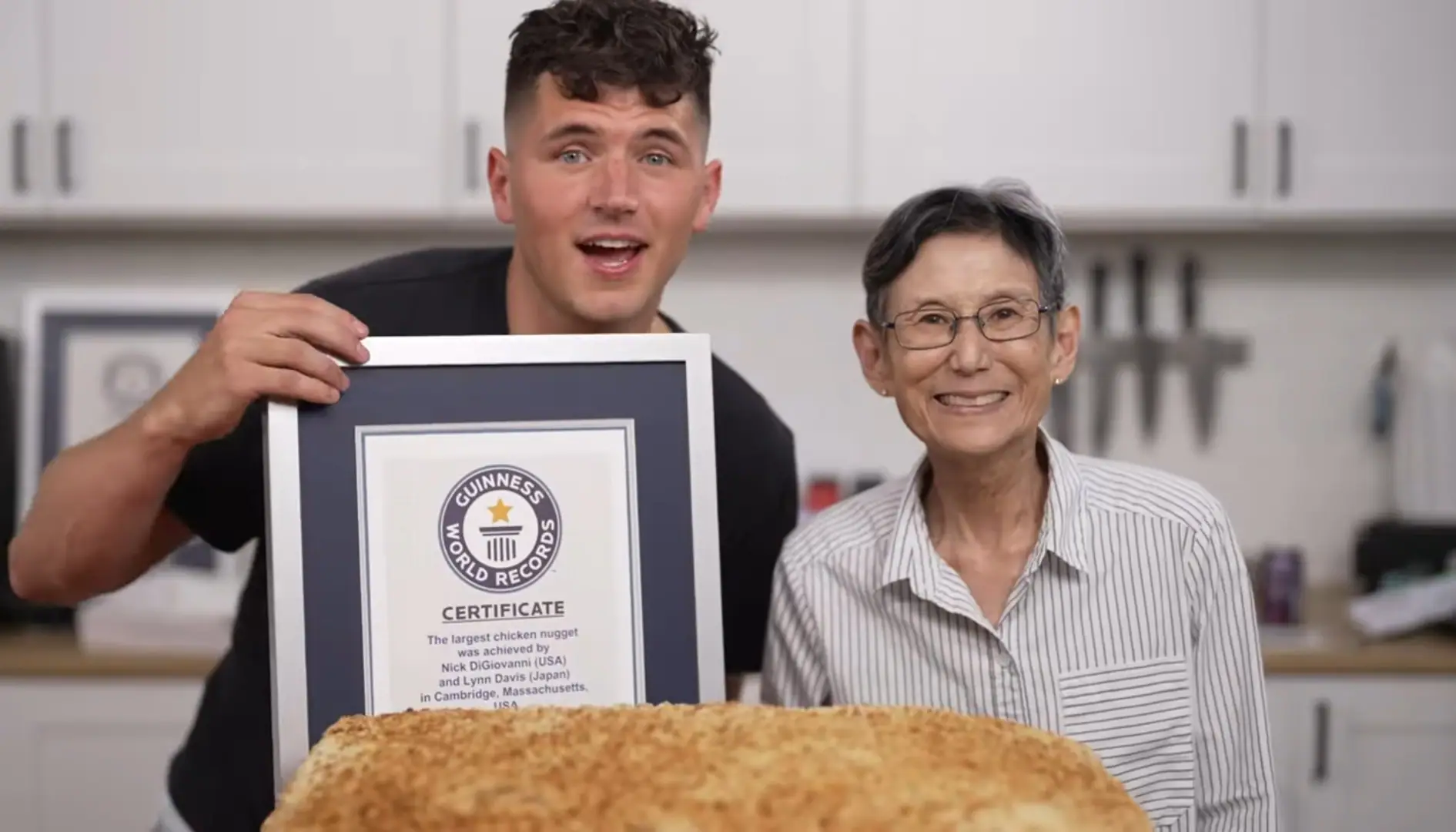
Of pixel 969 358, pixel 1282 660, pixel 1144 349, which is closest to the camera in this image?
pixel 969 358

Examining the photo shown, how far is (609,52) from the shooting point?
1.24m

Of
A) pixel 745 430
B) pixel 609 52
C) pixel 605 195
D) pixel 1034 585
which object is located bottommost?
pixel 1034 585

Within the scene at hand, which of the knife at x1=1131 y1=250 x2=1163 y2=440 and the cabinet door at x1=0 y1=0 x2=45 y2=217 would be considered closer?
the cabinet door at x1=0 y1=0 x2=45 y2=217

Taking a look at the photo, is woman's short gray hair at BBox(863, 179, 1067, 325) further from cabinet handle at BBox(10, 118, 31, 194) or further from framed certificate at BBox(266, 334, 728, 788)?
cabinet handle at BBox(10, 118, 31, 194)

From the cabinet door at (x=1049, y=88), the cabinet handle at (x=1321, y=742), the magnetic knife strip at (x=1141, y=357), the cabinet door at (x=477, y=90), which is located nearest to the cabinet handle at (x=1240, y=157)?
the cabinet door at (x=1049, y=88)

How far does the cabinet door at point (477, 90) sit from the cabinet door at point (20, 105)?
0.75 meters

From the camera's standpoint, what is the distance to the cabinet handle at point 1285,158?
8.30 ft

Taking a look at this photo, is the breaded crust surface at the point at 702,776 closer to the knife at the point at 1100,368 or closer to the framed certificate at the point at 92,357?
the framed certificate at the point at 92,357

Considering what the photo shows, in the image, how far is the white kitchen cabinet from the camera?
7.86 ft

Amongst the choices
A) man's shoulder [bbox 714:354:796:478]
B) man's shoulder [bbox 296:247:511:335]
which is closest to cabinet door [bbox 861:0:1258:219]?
man's shoulder [bbox 714:354:796:478]

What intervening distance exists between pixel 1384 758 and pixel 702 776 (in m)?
2.05

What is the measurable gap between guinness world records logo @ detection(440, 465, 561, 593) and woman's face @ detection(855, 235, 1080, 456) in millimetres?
340

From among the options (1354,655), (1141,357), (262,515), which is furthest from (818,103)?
(262,515)

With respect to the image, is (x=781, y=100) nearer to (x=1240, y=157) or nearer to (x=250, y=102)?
(x=1240, y=157)
